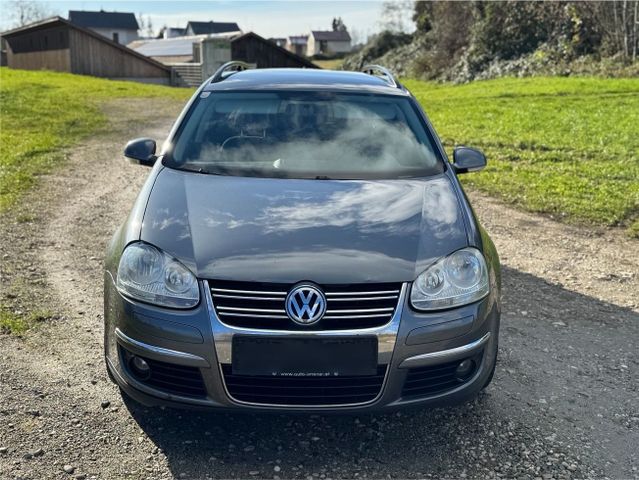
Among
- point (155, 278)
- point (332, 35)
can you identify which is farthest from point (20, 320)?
point (332, 35)

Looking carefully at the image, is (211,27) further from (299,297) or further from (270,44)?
(299,297)

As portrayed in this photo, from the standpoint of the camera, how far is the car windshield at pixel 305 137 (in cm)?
384

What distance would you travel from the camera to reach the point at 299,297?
9.04ft

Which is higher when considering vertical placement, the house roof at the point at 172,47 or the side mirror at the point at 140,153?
the house roof at the point at 172,47

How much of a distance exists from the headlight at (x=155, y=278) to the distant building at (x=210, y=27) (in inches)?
3799

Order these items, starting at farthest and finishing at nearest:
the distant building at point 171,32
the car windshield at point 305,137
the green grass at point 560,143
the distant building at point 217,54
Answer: the distant building at point 171,32, the distant building at point 217,54, the green grass at point 560,143, the car windshield at point 305,137

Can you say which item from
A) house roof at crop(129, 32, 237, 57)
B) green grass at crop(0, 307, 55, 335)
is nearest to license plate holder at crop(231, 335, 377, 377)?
green grass at crop(0, 307, 55, 335)

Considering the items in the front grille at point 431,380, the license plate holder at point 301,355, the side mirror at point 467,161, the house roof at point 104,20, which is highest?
the house roof at point 104,20

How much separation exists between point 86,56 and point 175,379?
1655 inches

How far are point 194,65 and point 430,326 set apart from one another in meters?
41.1

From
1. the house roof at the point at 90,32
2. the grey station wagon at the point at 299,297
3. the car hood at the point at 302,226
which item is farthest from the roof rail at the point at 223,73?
the house roof at the point at 90,32

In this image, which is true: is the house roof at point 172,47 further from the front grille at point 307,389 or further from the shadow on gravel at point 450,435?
the front grille at point 307,389

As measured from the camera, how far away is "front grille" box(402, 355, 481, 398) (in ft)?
9.39

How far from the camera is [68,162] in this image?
10586 millimetres
